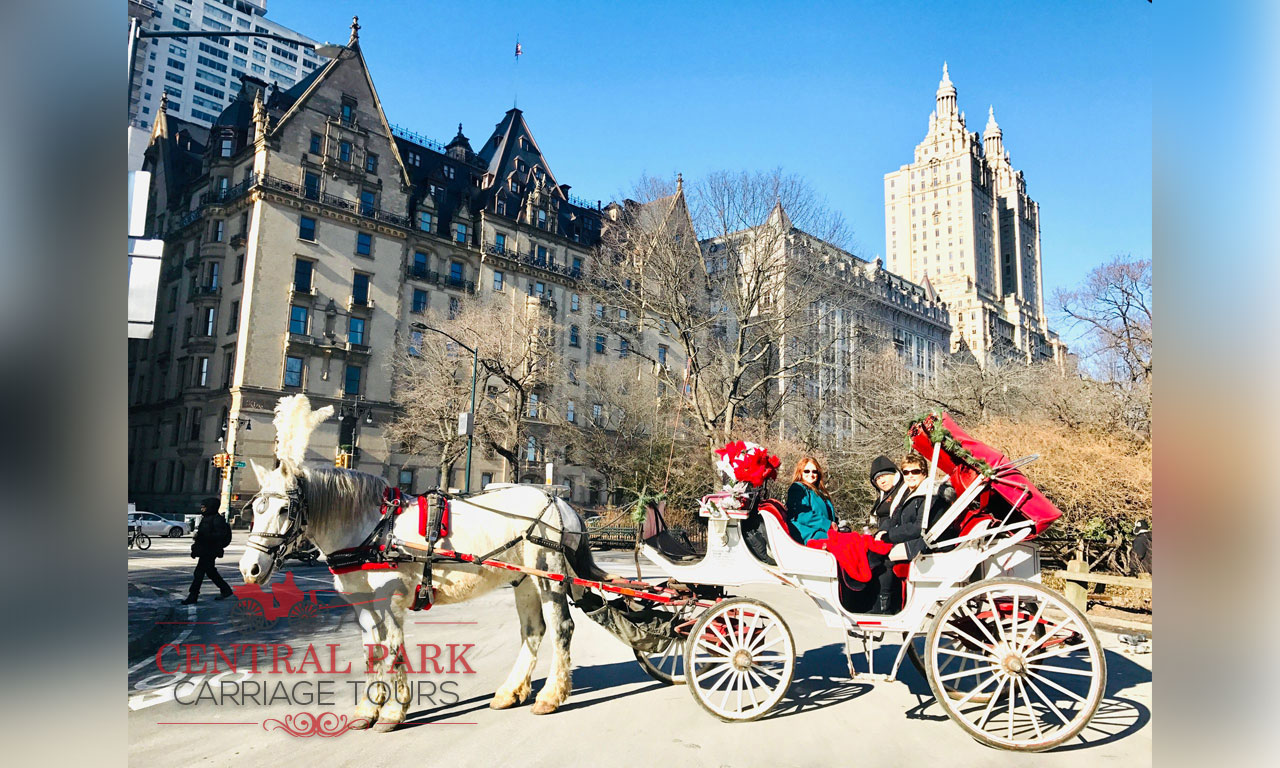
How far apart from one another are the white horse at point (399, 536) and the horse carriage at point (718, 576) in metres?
0.01

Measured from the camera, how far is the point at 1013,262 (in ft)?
473

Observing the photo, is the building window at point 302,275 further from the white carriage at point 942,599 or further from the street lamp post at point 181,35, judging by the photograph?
the white carriage at point 942,599

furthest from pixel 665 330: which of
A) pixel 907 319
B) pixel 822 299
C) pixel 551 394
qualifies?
pixel 907 319

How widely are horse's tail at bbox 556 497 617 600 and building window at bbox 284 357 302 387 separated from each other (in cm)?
3477

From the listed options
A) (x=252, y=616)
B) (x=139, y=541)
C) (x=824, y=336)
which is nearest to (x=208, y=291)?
(x=139, y=541)

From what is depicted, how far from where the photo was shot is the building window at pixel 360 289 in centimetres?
3966

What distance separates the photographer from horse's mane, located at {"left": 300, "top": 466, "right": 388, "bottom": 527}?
535 cm

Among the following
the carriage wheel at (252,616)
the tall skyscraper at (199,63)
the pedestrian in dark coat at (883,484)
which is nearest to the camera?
the pedestrian in dark coat at (883,484)

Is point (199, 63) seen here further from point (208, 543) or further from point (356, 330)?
point (208, 543)

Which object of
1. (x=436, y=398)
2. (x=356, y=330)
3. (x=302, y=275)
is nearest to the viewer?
(x=436, y=398)

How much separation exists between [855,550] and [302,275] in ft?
125

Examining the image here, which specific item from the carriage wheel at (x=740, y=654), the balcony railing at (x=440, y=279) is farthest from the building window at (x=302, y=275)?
the carriage wheel at (x=740, y=654)

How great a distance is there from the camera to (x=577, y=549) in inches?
248
